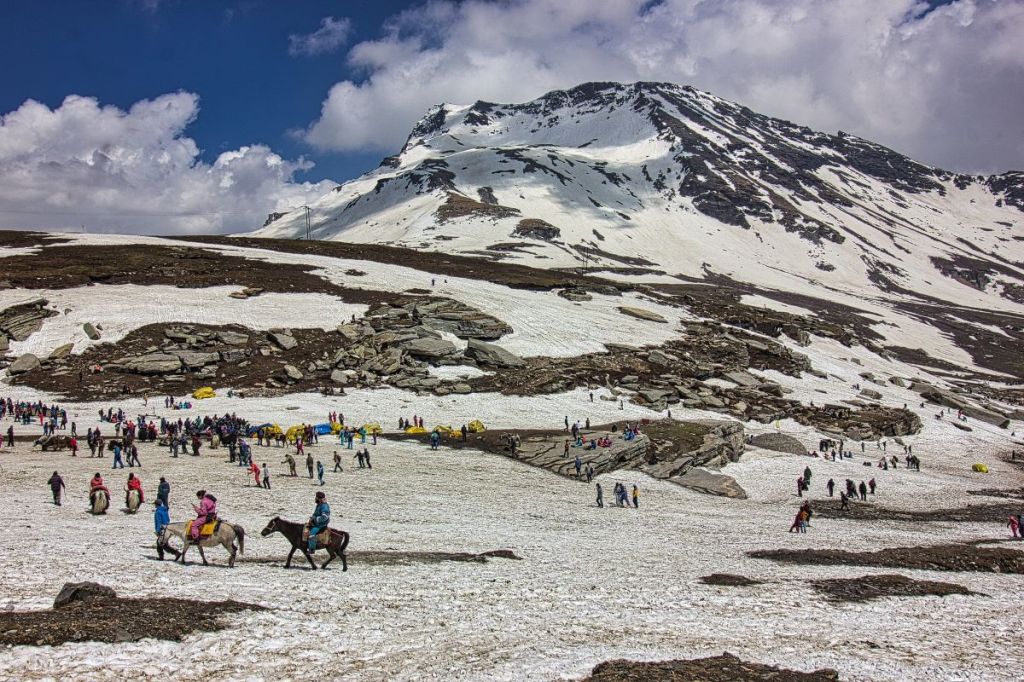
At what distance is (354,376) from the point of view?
65750mm

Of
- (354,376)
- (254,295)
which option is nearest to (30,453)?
(354,376)

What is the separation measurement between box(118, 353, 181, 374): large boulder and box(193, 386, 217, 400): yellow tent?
595 cm

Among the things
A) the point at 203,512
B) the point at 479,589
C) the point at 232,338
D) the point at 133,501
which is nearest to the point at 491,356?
the point at 232,338

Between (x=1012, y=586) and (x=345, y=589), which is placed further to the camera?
(x=1012, y=586)

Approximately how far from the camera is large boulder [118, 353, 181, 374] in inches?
2427

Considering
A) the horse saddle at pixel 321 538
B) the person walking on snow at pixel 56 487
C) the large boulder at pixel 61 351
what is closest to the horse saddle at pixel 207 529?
the horse saddle at pixel 321 538

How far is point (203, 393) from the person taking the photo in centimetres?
5828

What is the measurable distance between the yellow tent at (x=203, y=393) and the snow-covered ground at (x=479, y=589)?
784 inches

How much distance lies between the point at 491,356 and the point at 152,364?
125 feet

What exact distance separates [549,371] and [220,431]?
124 feet

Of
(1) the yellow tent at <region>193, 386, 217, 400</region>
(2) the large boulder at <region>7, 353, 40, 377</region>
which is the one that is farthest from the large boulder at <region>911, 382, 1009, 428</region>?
(2) the large boulder at <region>7, 353, 40, 377</region>

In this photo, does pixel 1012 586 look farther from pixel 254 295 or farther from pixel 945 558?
pixel 254 295

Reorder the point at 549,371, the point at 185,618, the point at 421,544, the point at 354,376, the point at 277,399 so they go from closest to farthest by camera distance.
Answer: the point at 185,618 < the point at 421,544 < the point at 277,399 < the point at 354,376 < the point at 549,371

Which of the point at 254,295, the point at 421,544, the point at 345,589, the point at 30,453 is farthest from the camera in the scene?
the point at 254,295
